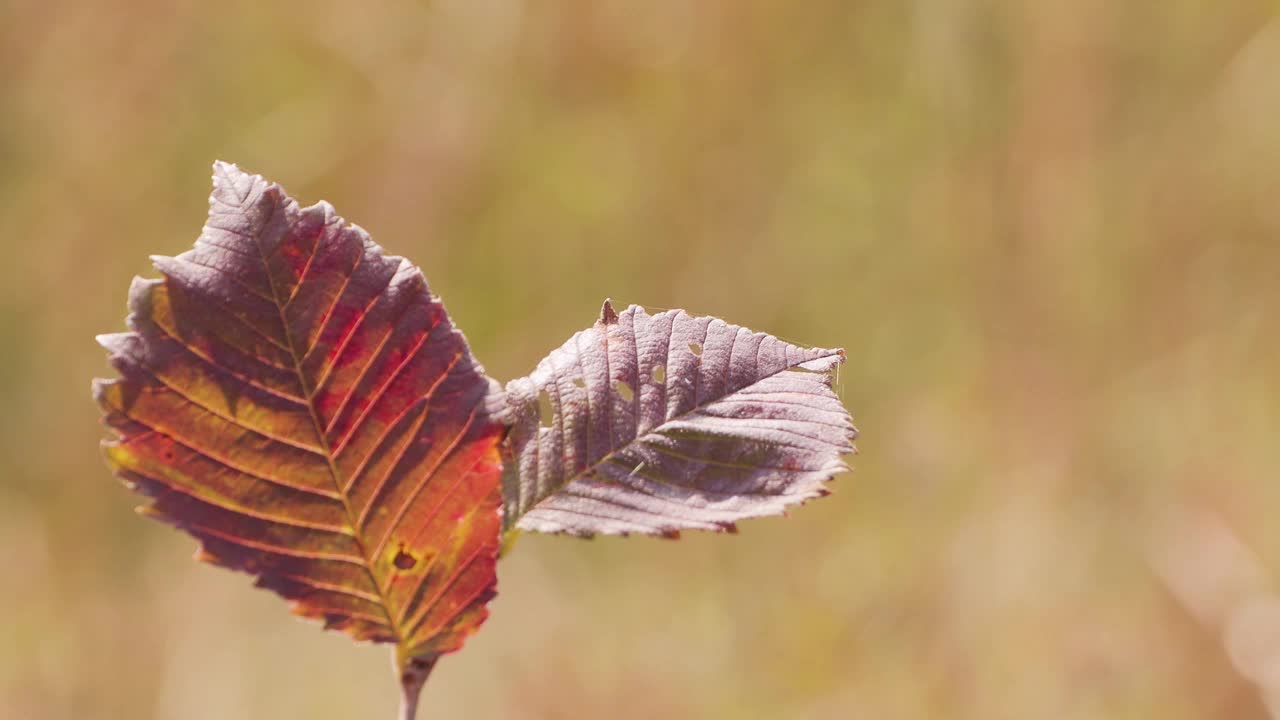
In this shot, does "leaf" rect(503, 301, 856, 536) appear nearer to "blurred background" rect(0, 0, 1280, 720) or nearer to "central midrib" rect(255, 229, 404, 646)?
"central midrib" rect(255, 229, 404, 646)

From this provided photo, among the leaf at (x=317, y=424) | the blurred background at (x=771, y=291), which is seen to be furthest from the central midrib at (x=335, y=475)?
the blurred background at (x=771, y=291)

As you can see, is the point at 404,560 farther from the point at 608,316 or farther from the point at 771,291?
the point at 771,291

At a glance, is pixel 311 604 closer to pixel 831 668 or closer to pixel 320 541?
pixel 320 541

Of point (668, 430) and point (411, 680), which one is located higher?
point (668, 430)

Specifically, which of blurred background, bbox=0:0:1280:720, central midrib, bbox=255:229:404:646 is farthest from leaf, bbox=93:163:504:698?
blurred background, bbox=0:0:1280:720

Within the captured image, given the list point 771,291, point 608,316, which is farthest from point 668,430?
point 771,291

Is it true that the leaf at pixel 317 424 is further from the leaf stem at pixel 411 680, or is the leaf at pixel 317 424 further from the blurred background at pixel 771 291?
the blurred background at pixel 771 291

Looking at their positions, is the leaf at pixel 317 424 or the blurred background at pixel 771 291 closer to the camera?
the leaf at pixel 317 424
